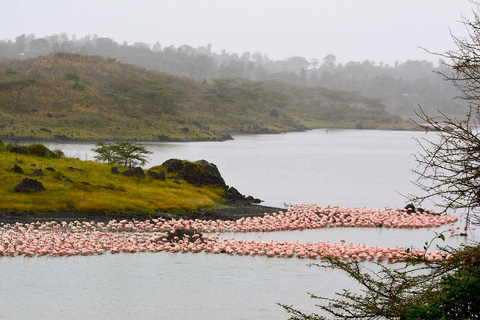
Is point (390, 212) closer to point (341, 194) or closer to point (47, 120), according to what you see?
point (341, 194)

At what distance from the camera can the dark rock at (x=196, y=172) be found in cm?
3516

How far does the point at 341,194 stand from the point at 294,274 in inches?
887

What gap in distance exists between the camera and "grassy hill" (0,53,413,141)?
266 feet

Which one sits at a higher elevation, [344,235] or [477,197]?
[477,197]

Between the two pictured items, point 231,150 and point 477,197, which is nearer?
point 477,197

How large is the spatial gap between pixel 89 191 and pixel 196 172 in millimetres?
8032

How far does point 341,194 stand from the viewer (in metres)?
41.4

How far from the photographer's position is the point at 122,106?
313 feet

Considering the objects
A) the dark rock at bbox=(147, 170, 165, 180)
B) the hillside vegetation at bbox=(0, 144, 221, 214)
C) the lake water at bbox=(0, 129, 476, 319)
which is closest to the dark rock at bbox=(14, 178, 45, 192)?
the hillside vegetation at bbox=(0, 144, 221, 214)

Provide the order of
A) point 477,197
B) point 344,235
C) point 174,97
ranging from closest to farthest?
point 477,197 < point 344,235 < point 174,97

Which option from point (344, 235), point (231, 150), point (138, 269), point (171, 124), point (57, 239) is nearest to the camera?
point (138, 269)

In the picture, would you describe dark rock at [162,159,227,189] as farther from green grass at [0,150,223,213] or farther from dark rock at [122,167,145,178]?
dark rock at [122,167,145,178]

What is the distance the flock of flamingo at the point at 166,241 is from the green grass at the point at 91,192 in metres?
2.24

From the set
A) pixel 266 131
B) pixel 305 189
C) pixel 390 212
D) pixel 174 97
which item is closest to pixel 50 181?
pixel 390 212
